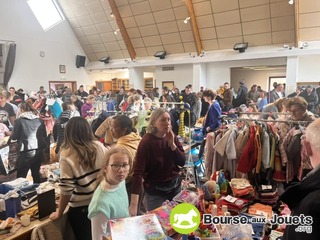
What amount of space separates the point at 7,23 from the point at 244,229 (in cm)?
1311

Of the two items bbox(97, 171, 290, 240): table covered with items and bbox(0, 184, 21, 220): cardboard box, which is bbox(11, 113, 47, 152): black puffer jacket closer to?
bbox(0, 184, 21, 220): cardboard box

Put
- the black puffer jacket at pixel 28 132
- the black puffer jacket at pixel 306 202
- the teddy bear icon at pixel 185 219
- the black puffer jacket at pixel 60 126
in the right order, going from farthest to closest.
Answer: the black puffer jacket at pixel 60 126, the black puffer jacket at pixel 28 132, the black puffer jacket at pixel 306 202, the teddy bear icon at pixel 185 219

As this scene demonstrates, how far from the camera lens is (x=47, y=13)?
13.2m

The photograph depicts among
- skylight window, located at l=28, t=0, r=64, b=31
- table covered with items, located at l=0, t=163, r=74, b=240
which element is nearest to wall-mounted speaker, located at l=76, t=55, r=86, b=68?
skylight window, located at l=28, t=0, r=64, b=31

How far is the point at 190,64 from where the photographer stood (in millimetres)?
11914

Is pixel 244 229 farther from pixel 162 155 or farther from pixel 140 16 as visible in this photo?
pixel 140 16

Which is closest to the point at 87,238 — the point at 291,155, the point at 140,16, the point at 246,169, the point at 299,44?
the point at 246,169

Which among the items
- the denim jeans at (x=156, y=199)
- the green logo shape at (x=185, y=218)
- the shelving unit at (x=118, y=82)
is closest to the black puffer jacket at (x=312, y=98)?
the denim jeans at (x=156, y=199)

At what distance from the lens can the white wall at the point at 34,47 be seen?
11531 millimetres

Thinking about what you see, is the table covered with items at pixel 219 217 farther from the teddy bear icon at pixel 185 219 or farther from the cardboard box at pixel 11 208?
the cardboard box at pixel 11 208

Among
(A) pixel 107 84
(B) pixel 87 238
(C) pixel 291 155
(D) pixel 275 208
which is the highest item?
(A) pixel 107 84

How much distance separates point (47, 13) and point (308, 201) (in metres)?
14.9

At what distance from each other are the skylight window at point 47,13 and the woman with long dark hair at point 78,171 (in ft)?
41.8

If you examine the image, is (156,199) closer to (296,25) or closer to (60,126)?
(60,126)
